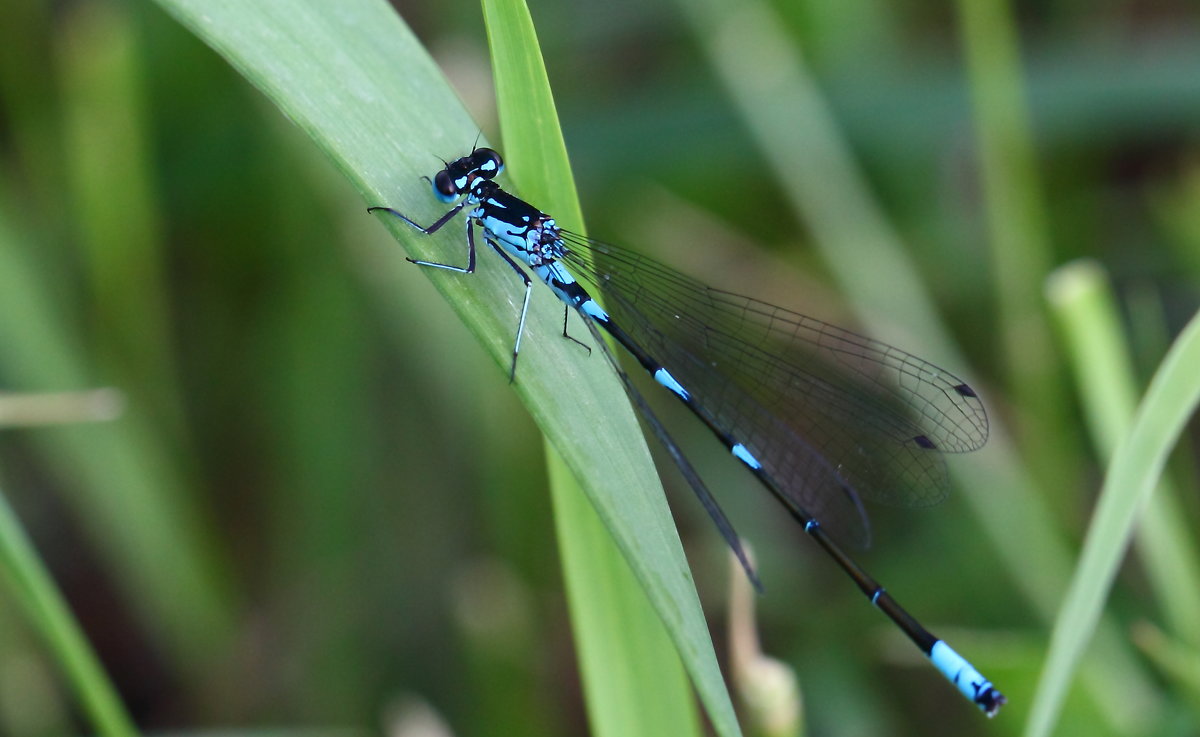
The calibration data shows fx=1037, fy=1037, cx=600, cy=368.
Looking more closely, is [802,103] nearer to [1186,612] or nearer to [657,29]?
[657,29]

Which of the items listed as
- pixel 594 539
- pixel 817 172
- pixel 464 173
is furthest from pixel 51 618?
pixel 817 172

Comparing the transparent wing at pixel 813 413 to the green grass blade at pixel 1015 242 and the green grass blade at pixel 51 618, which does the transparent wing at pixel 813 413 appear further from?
the green grass blade at pixel 51 618

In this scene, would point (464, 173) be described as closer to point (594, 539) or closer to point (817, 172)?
point (594, 539)

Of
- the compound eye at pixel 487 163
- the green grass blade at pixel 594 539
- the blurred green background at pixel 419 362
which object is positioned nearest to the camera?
the green grass blade at pixel 594 539

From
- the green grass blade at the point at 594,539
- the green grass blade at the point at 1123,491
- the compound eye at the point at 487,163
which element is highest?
the compound eye at the point at 487,163

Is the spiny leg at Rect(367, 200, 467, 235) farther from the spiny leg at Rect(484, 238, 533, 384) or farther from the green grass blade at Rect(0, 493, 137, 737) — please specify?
the green grass blade at Rect(0, 493, 137, 737)

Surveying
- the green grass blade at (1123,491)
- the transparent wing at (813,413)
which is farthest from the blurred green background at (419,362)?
the green grass blade at (1123,491)
